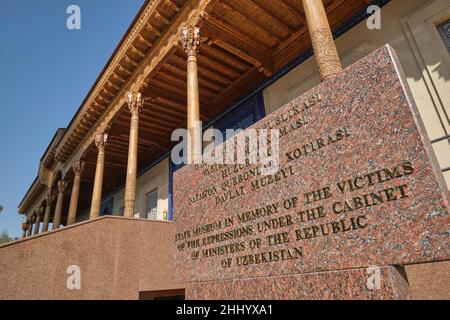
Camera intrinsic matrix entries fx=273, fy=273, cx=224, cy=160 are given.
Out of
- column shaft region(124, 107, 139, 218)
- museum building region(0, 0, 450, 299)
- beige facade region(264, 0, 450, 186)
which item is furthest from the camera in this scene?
column shaft region(124, 107, 139, 218)

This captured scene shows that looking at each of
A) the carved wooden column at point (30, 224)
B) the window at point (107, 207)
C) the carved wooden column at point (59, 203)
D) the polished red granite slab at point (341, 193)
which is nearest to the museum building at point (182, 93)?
the carved wooden column at point (59, 203)

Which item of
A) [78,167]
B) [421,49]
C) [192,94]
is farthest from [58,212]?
[421,49]

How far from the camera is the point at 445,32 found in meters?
5.11

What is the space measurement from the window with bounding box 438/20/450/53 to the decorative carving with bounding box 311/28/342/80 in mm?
3059

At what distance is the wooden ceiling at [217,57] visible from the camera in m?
6.87

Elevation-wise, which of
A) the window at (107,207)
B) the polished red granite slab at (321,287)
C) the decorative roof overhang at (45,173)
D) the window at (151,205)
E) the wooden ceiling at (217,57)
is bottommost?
the polished red granite slab at (321,287)

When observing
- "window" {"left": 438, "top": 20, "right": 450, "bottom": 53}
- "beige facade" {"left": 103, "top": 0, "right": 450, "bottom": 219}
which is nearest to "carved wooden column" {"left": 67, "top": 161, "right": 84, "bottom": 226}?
"beige facade" {"left": 103, "top": 0, "right": 450, "bottom": 219}

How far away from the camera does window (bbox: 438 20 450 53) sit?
5.03 meters

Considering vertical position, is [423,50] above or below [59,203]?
below

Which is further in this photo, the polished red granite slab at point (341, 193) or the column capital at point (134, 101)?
the column capital at point (134, 101)

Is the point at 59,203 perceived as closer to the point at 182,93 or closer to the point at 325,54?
the point at 182,93

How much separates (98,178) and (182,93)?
421 centimetres

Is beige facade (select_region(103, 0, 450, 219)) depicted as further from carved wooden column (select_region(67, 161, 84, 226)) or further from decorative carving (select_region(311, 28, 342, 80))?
carved wooden column (select_region(67, 161, 84, 226))

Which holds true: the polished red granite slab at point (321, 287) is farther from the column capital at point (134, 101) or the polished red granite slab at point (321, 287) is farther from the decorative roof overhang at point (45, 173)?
the decorative roof overhang at point (45, 173)
